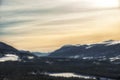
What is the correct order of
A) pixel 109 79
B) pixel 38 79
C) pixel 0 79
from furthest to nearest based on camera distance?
pixel 109 79 < pixel 38 79 < pixel 0 79

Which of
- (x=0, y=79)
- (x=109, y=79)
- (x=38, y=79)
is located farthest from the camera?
(x=109, y=79)

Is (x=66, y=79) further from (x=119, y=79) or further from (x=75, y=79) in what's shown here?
(x=119, y=79)

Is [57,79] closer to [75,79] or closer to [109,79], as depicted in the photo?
[75,79]

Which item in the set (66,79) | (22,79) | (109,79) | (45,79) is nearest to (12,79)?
(22,79)

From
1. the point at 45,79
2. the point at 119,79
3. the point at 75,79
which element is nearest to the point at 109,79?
the point at 119,79

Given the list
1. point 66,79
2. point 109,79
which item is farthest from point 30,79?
point 109,79

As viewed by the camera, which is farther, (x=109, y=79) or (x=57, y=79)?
(x=109, y=79)

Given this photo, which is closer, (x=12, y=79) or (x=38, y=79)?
(x=12, y=79)
